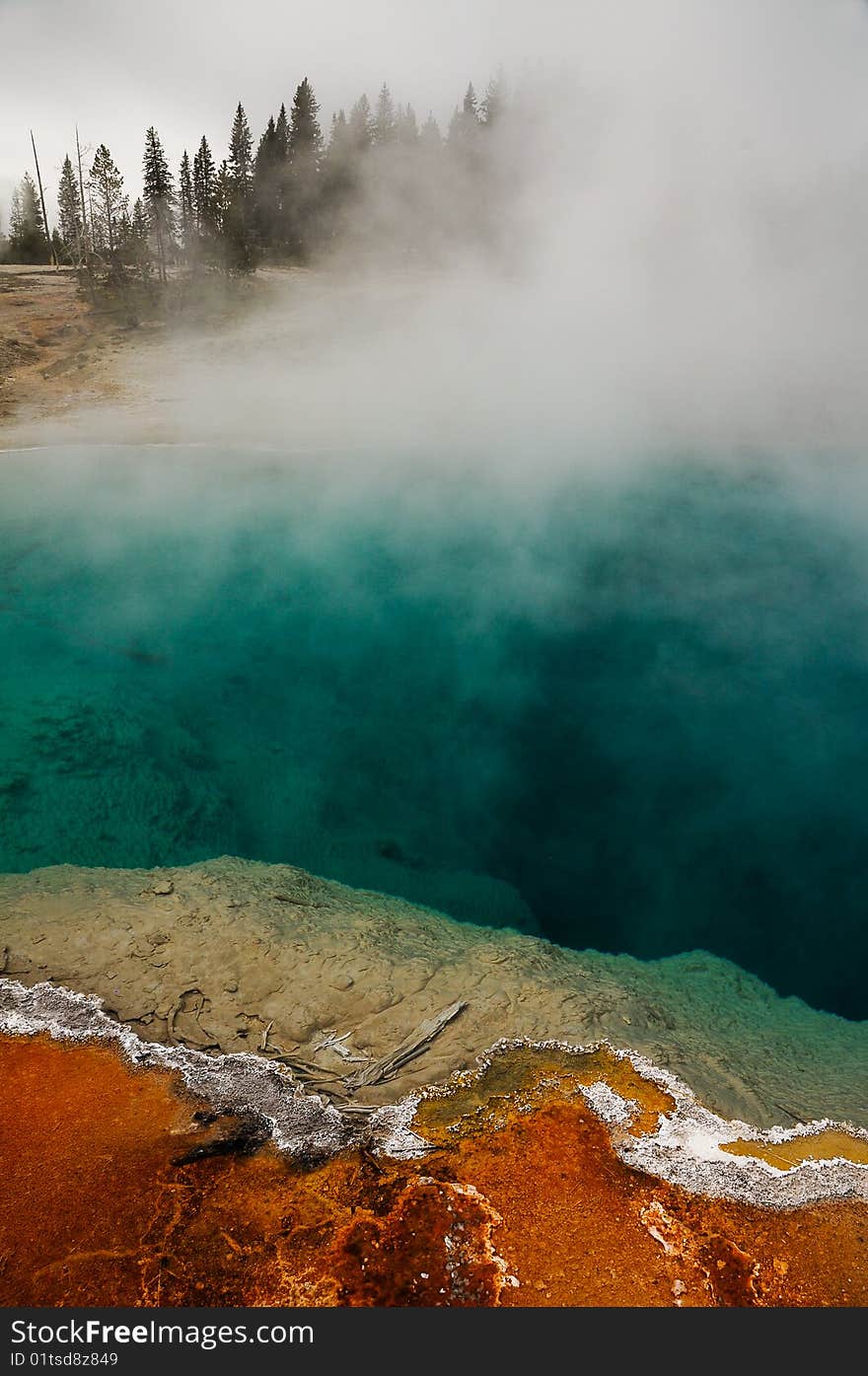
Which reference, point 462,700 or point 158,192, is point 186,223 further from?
point 462,700

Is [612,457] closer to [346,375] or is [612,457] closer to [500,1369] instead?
[346,375]

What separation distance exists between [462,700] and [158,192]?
2864 cm

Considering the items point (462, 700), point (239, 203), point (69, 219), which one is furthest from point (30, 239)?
point (462, 700)

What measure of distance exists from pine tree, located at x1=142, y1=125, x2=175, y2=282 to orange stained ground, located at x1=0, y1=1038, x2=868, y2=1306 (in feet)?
103

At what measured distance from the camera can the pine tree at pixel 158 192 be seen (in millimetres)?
28500

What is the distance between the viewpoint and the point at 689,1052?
4.94 m

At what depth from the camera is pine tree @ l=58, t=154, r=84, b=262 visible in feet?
102

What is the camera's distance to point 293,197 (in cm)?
3378

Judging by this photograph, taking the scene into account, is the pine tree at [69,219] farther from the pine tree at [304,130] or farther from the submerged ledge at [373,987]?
the submerged ledge at [373,987]

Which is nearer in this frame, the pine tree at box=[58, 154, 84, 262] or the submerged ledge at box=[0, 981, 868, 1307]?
the submerged ledge at box=[0, 981, 868, 1307]

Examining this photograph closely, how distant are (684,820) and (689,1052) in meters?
3.33

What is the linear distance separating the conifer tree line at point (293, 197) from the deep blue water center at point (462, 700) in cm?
1956

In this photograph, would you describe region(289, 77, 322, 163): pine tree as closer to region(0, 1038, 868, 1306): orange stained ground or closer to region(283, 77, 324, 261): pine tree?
region(283, 77, 324, 261): pine tree

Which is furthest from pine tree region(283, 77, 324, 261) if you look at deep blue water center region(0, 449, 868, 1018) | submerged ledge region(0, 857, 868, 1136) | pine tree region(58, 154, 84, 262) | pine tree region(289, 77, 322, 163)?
submerged ledge region(0, 857, 868, 1136)
